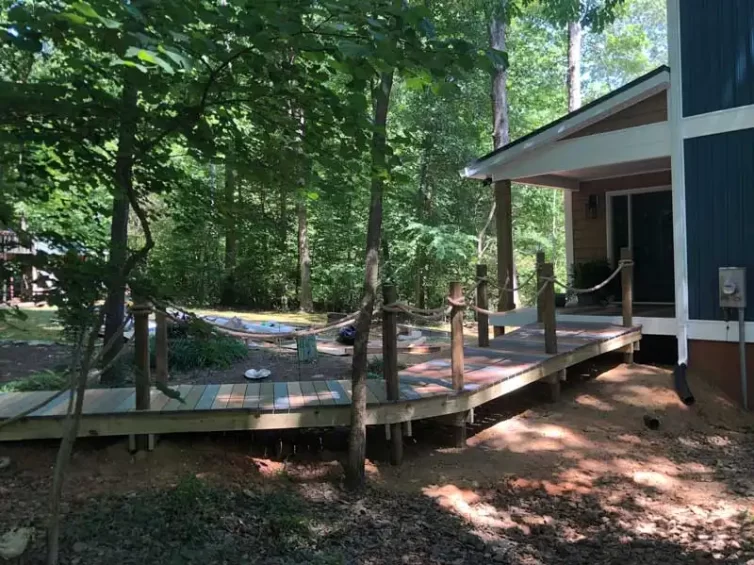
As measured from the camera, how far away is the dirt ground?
12.8ft

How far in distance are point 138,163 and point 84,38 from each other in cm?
82

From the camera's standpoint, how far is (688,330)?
8055 millimetres

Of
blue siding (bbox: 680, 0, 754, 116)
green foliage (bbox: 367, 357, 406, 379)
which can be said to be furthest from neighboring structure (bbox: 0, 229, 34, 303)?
blue siding (bbox: 680, 0, 754, 116)

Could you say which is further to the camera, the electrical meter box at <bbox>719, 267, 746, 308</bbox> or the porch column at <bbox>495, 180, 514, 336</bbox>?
the porch column at <bbox>495, 180, 514, 336</bbox>

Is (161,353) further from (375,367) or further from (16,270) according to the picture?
(375,367)

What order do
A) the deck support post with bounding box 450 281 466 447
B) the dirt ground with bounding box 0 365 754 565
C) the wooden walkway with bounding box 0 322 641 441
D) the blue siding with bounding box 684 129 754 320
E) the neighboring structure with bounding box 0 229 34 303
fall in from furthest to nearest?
1. the blue siding with bounding box 684 129 754 320
2. the deck support post with bounding box 450 281 466 447
3. the wooden walkway with bounding box 0 322 641 441
4. the dirt ground with bounding box 0 365 754 565
5. the neighboring structure with bounding box 0 229 34 303

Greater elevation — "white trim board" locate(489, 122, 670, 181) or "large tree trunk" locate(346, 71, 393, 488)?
"white trim board" locate(489, 122, 670, 181)

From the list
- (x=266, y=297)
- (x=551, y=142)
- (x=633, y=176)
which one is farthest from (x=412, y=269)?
(x=551, y=142)

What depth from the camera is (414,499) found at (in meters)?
4.87

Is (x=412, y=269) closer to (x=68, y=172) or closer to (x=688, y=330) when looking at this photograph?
(x=688, y=330)

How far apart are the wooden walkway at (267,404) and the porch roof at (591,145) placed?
3.43 meters

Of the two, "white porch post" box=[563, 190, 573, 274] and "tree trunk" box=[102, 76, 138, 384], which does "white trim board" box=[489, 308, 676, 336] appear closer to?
"white porch post" box=[563, 190, 573, 274]

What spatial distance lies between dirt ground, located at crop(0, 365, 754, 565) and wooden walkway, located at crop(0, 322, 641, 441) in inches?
11.8

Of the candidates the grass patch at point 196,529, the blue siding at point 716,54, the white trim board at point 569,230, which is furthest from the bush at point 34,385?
the white trim board at point 569,230
